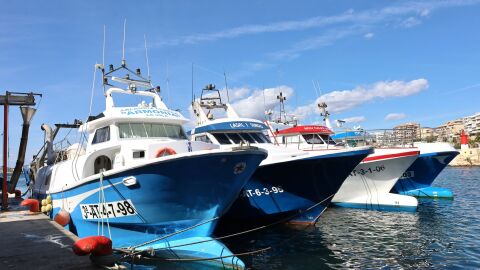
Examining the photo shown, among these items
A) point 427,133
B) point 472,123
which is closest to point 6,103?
point 427,133

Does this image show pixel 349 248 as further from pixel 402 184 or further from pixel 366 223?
pixel 402 184

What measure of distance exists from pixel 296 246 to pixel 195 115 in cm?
1006

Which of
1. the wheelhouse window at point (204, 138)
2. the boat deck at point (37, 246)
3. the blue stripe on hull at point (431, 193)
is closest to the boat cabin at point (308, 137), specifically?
the wheelhouse window at point (204, 138)

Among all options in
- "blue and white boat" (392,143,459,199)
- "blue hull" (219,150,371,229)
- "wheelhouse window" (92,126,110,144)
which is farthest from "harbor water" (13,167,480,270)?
"blue and white boat" (392,143,459,199)

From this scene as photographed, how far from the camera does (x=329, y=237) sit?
12.5m

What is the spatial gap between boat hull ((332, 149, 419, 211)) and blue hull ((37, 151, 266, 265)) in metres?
10.7

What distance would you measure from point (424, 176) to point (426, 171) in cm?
33

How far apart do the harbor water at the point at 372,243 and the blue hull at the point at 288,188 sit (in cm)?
72

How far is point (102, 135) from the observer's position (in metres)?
11.7

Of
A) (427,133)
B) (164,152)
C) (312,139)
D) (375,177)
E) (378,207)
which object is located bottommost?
(378,207)

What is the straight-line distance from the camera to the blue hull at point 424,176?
2134cm

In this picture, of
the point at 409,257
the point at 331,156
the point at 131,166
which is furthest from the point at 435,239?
the point at 131,166

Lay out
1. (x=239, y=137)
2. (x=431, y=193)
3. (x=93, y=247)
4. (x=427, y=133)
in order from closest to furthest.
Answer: (x=93, y=247), (x=239, y=137), (x=431, y=193), (x=427, y=133)

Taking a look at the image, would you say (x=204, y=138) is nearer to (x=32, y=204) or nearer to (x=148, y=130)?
(x=148, y=130)
